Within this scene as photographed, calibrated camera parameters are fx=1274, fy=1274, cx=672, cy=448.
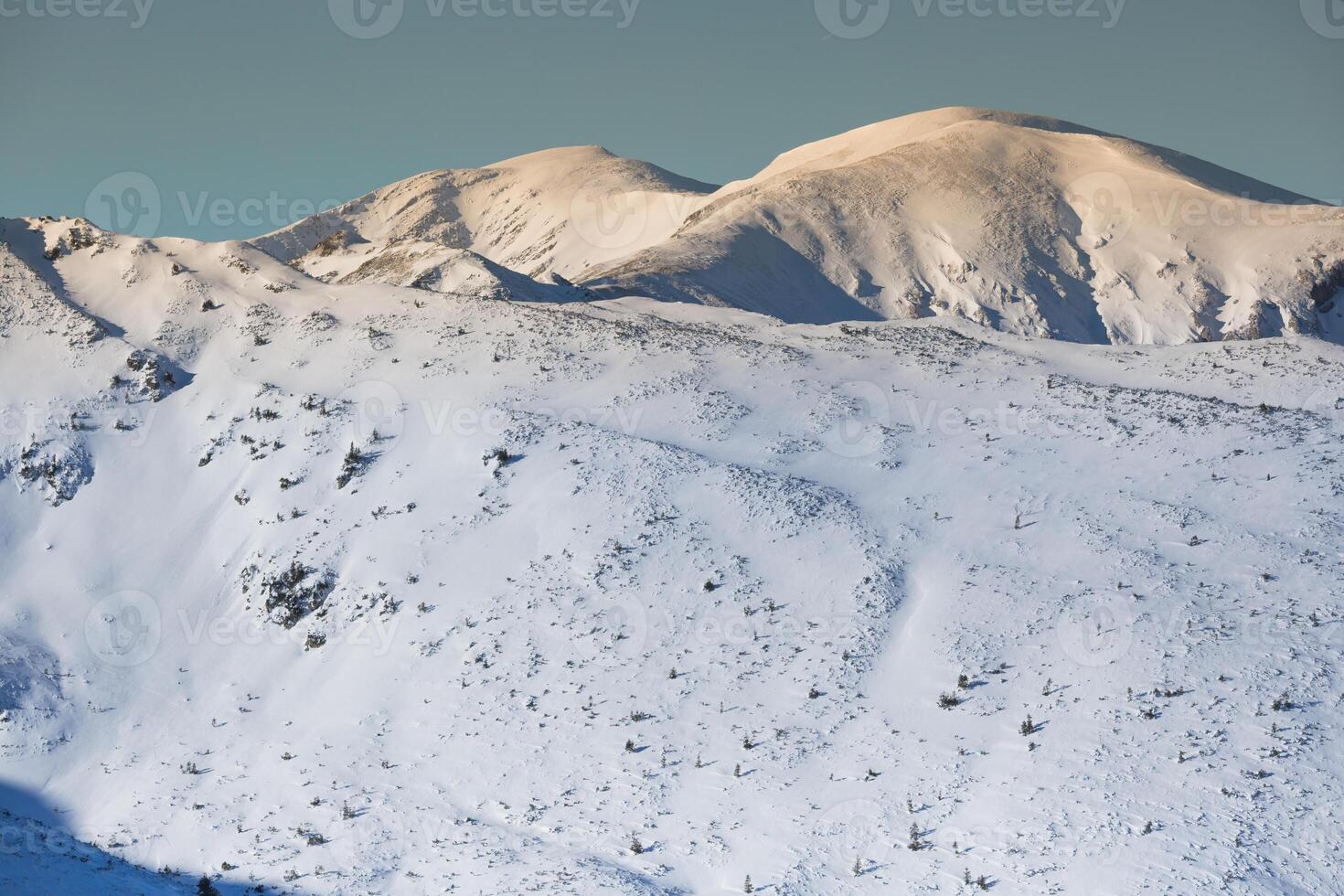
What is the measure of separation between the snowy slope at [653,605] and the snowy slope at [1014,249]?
3928cm

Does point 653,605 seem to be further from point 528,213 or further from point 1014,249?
point 528,213

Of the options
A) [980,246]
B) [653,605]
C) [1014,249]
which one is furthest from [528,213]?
[653,605]

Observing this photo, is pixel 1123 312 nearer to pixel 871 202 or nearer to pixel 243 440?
pixel 871 202

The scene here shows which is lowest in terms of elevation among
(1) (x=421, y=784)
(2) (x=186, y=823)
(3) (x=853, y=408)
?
(2) (x=186, y=823)

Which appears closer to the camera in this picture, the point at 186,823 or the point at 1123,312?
the point at 186,823

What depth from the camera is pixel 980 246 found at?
105 meters

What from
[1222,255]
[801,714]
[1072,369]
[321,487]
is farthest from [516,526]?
[1222,255]

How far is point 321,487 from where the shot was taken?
4097 centimetres

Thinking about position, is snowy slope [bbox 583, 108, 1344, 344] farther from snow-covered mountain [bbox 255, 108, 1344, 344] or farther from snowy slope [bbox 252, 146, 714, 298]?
snowy slope [bbox 252, 146, 714, 298]

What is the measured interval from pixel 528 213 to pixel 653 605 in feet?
368

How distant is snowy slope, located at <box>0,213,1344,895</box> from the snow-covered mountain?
3014cm

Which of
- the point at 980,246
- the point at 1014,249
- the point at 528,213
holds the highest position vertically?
the point at 1014,249

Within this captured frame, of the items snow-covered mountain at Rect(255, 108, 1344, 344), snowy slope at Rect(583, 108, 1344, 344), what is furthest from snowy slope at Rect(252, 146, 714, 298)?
snowy slope at Rect(583, 108, 1344, 344)

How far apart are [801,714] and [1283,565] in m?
12.3
